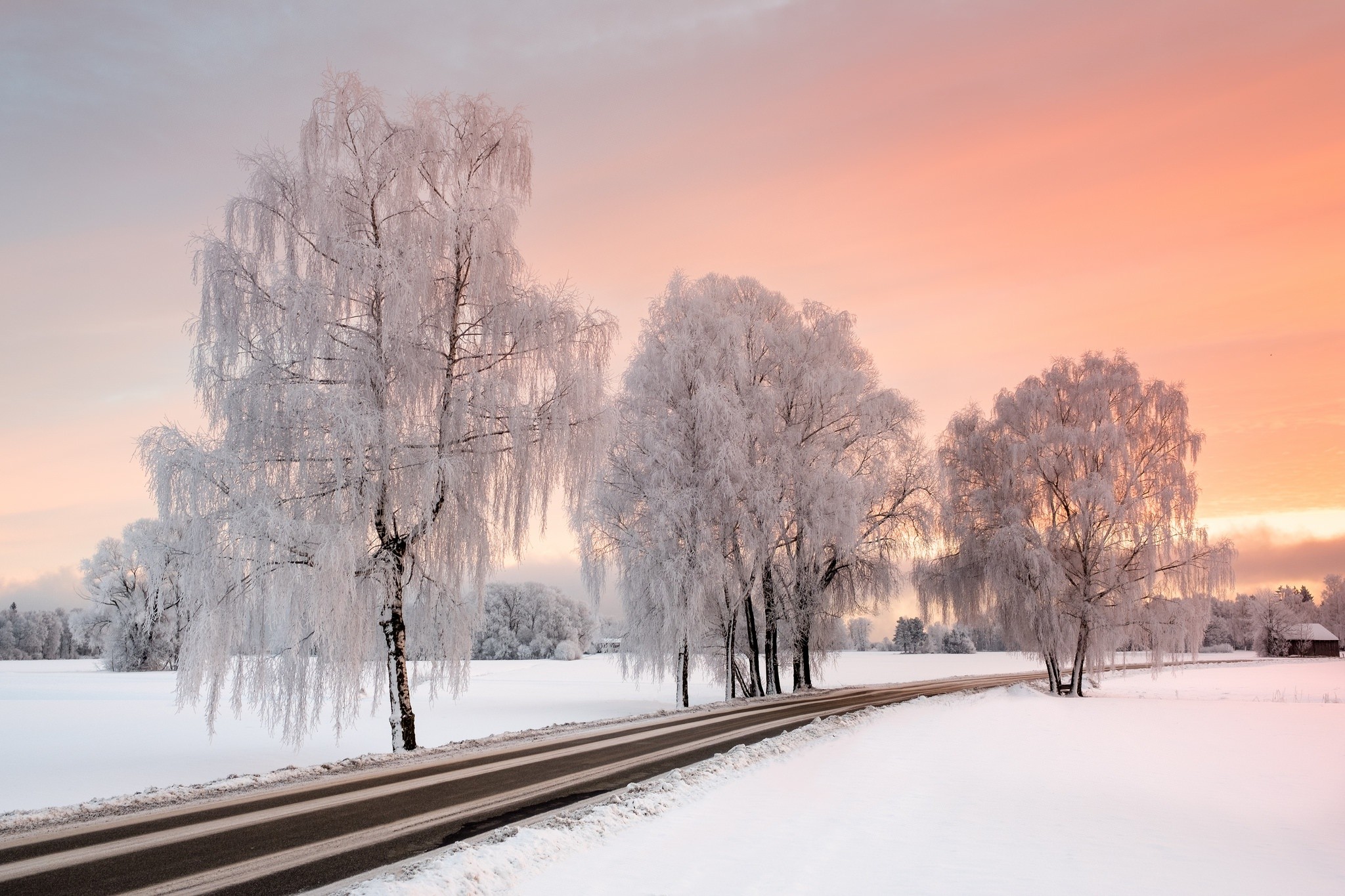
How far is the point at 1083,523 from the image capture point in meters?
30.0

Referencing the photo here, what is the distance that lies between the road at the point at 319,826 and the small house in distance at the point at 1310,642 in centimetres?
11551

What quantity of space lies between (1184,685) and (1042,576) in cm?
2564

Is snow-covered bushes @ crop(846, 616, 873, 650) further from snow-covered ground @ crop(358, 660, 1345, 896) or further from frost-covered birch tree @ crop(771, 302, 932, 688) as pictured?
snow-covered ground @ crop(358, 660, 1345, 896)

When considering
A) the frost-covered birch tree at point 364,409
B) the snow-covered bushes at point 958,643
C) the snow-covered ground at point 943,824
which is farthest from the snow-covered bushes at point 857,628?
the snow-covered bushes at point 958,643

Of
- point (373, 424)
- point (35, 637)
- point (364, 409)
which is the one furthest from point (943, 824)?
point (35, 637)

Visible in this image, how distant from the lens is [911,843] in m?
8.52

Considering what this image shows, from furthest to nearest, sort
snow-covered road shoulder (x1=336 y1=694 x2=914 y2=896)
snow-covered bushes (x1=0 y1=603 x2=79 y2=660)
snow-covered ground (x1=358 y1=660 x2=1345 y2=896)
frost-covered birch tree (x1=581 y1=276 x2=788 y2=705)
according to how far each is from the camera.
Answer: snow-covered bushes (x1=0 y1=603 x2=79 y2=660)
frost-covered birch tree (x1=581 y1=276 x2=788 y2=705)
snow-covered ground (x1=358 y1=660 x2=1345 y2=896)
snow-covered road shoulder (x1=336 y1=694 x2=914 y2=896)

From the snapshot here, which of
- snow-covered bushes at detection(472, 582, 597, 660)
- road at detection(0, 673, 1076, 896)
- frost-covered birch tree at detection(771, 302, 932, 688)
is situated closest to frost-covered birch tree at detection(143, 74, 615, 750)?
road at detection(0, 673, 1076, 896)

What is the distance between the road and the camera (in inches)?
226

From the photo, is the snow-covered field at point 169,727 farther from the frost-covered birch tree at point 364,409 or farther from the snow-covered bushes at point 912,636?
the snow-covered bushes at point 912,636

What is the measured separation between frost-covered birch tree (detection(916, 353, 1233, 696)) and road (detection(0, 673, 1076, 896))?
70.5 ft

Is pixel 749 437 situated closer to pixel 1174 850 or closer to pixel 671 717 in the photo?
pixel 671 717

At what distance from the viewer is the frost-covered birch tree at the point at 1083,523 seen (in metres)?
29.3

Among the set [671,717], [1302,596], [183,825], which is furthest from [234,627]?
[1302,596]
